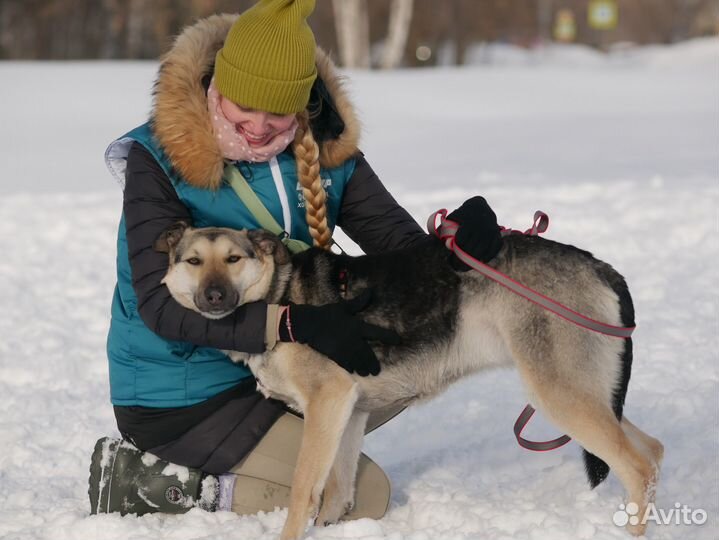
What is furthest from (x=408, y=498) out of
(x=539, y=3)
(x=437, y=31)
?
(x=539, y=3)

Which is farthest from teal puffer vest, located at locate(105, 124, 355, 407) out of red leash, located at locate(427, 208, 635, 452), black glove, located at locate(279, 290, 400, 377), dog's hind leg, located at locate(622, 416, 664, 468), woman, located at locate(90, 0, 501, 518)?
dog's hind leg, located at locate(622, 416, 664, 468)

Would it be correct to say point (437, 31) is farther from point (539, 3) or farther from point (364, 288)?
point (364, 288)

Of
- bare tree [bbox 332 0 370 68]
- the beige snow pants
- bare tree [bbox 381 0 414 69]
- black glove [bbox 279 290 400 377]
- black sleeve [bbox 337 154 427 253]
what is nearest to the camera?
black glove [bbox 279 290 400 377]

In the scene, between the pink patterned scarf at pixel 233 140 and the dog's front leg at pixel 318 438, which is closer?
the dog's front leg at pixel 318 438

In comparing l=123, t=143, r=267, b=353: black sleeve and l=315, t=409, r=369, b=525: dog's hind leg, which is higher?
l=123, t=143, r=267, b=353: black sleeve

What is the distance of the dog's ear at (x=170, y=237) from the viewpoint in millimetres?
3682

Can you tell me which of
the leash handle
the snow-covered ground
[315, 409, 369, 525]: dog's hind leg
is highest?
the leash handle

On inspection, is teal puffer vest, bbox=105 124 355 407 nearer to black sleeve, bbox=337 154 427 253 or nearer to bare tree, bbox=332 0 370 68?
black sleeve, bbox=337 154 427 253

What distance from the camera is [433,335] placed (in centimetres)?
364

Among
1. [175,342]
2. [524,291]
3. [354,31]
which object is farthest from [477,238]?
[354,31]

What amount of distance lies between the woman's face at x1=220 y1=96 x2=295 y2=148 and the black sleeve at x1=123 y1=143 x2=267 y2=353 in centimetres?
36

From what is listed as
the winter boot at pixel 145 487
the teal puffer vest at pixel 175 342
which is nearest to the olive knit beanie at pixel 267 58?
the teal puffer vest at pixel 175 342

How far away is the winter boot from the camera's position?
3941 millimetres

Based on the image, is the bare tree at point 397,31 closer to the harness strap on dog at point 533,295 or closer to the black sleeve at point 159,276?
the black sleeve at point 159,276
